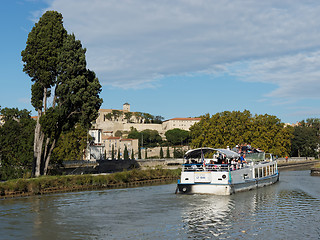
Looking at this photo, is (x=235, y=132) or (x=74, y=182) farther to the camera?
(x=235, y=132)

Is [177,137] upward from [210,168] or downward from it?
upward

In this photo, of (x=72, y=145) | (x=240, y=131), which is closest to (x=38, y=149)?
(x=72, y=145)

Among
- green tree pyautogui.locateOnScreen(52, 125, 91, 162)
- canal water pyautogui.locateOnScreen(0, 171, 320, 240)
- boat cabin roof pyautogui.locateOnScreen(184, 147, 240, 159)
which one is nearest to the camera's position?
canal water pyautogui.locateOnScreen(0, 171, 320, 240)

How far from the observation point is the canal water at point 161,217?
20047 millimetres

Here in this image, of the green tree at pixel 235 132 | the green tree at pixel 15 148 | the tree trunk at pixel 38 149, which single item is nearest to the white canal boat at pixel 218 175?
the tree trunk at pixel 38 149

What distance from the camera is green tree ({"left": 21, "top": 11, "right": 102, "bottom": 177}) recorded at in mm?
44531

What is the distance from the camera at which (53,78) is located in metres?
45.9

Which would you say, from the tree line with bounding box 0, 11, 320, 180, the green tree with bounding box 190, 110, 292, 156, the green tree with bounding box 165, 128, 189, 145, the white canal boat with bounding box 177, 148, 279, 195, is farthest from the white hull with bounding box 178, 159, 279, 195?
the green tree with bounding box 165, 128, 189, 145

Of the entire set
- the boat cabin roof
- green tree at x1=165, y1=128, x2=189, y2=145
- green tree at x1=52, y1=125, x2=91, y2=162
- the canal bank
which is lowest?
the canal bank

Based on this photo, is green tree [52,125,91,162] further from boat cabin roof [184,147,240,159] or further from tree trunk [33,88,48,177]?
boat cabin roof [184,147,240,159]

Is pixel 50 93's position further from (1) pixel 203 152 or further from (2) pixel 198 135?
(2) pixel 198 135

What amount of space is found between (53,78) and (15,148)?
53.2 ft

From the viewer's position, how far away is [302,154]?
125 meters

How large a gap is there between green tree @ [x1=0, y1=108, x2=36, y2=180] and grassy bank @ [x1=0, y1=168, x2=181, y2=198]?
8688mm
